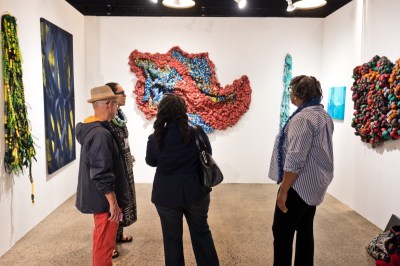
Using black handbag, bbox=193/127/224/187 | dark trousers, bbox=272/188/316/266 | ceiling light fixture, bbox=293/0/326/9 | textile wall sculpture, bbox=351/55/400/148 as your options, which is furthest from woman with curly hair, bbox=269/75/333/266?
ceiling light fixture, bbox=293/0/326/9

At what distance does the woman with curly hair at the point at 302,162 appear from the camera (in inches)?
68.9

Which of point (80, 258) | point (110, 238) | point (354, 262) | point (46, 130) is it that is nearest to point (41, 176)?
point (46, 130)

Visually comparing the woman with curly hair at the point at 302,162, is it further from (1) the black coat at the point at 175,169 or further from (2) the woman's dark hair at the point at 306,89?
(1) the black coat at the point at 175,169

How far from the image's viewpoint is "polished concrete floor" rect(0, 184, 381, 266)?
8.34 ft

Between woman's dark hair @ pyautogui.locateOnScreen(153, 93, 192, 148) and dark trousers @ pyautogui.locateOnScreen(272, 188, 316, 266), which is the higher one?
woman's dark hair @ pyautogui.locateOnScreen(153, 93, 192, 148)

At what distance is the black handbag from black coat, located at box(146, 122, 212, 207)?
0.03 m

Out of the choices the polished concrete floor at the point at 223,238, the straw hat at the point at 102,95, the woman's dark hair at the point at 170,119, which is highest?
Result: the straw hat at the point at 102,95

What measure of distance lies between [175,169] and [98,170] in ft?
1.31

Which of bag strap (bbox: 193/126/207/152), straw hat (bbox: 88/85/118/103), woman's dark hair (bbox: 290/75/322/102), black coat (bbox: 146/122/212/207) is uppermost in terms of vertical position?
woman's dark hair (bbox: 290/75/322/102)

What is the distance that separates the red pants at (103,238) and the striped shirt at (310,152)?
103 cm

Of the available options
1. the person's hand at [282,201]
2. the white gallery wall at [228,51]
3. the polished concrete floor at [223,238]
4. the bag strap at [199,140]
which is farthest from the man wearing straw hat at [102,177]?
the white gallery wall at [228,51]

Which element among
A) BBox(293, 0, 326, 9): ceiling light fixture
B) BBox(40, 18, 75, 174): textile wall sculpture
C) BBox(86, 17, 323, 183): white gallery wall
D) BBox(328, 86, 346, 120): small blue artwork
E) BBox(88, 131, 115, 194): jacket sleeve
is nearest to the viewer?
BBox(88, 131, 115, 194): jacket sleeve

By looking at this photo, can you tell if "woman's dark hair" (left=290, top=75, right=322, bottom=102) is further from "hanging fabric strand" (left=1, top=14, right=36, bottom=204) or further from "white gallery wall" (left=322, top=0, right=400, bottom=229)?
"hanging fabric strand" (left=1, top=14, right=36, bottom=204)

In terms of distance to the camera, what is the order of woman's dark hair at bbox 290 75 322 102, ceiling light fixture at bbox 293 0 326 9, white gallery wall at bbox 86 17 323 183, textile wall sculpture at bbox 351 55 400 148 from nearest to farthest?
woman's dark hair at bbox 290 75 322 102 < textile wall sculpture at bbox 351 55 400 148 < ceiling light fixture at bbox 293 0 326 9 < white gallery wall at bbox 86 17 323 183
